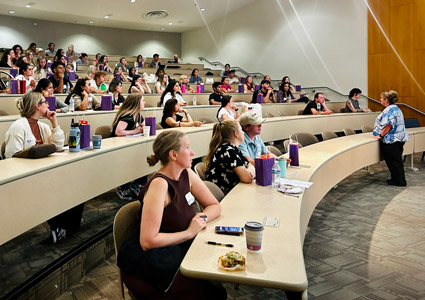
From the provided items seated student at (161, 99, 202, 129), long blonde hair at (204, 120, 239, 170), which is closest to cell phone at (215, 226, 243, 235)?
long blonde hair at (204, 120, 239, 170)

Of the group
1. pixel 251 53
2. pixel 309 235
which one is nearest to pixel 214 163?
Answer: pixel 309 235

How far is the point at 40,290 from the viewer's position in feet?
6.59

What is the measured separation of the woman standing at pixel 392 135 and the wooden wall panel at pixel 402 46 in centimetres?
329

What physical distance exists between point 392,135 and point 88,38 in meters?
11.6

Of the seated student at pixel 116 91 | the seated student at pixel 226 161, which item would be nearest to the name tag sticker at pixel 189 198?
the seated student at pixel 226 161

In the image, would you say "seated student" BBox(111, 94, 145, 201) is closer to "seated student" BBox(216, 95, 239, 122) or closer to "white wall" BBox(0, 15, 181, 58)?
"seated student" BBox(216, 95, 239, 122)

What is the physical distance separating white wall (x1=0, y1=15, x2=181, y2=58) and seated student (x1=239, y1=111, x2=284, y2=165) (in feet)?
37.9

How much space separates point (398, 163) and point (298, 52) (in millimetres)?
5688

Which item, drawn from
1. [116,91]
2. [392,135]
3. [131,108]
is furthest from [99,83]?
[392,135]

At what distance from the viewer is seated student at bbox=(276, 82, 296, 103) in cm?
743

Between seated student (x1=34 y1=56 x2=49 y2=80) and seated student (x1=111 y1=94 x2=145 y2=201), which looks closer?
seated student (x1=111 y1=94 x2=145 y2=201)

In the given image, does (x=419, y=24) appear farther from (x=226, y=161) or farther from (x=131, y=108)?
(x=226, y=161)

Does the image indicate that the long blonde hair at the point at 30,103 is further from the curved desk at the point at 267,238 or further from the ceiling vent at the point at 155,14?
the ceiling vent at the point at 155,14

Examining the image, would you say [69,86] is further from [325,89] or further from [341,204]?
[325,89]
